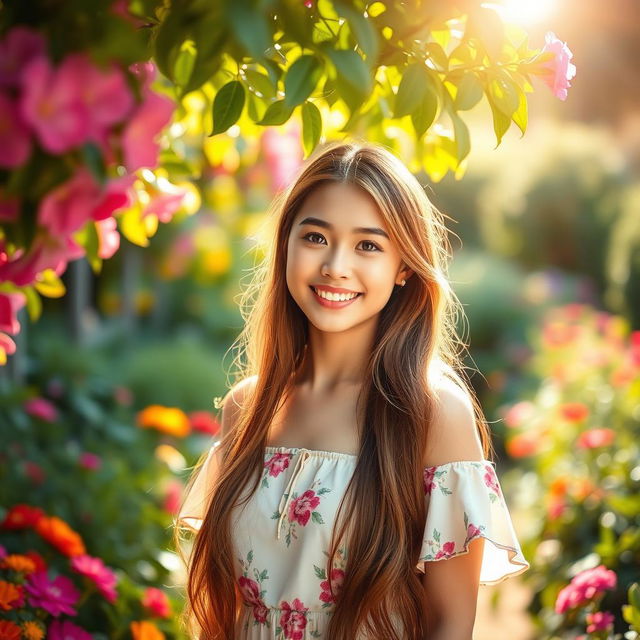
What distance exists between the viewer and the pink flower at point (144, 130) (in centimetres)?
102

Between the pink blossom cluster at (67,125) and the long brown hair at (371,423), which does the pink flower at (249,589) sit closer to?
the long brown hair at (371,423)

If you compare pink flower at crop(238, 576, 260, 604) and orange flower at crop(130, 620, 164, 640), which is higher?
pink flower at crop(238, 576, 260, 604)

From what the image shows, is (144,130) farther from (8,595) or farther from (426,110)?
(8,595)

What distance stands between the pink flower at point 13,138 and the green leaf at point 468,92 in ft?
2.40

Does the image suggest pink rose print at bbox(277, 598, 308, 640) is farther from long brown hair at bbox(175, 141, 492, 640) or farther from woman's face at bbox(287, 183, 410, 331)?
woman's face at bbox(287, 183, 410, 331)

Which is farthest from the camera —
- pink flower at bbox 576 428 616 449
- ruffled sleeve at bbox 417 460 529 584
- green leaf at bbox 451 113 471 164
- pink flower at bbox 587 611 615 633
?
pink flower at bbox 576 428 616 449

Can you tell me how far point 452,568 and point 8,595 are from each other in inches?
36.5

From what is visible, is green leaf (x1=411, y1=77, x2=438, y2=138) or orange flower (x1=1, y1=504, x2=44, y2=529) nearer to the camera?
green leaf (x1=411, y1=77, x2=438, y2=138)

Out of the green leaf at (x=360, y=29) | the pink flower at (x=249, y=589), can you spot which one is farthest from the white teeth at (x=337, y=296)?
the green leaf at (x=360, y=29)

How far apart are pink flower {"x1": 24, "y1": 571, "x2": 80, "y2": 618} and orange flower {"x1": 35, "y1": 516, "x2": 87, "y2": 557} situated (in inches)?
16.6

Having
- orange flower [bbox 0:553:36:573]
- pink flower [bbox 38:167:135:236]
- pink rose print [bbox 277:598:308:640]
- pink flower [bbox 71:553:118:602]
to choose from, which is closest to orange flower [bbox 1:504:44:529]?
pink flower [bbox 71:553:118:602]

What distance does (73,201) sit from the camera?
A: 104 centimetres

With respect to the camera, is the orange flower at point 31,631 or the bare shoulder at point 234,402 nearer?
A: the orange flower at point 31,631

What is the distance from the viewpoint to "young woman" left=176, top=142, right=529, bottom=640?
5.73ft
